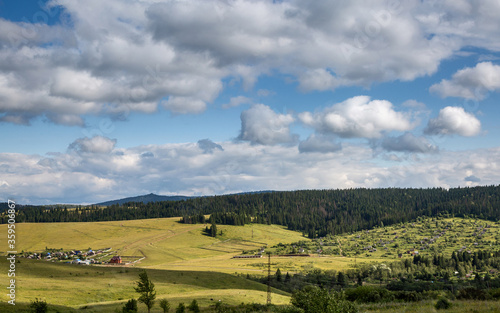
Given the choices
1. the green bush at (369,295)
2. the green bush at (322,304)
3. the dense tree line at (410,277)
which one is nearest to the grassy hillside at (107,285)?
the green bush at (369,295)

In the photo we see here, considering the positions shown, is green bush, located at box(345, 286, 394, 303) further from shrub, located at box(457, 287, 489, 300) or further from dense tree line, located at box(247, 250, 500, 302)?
dense tree line, located at box(247, 250, 500, 302)

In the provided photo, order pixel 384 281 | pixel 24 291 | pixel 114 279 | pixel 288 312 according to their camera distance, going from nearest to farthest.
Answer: pixel 288 312
pixel 24 291
pixel 114 279
pixel 384 281

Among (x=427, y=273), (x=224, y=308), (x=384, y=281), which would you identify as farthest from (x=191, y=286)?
(x=427, y=273)

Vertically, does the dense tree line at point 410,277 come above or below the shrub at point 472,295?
below

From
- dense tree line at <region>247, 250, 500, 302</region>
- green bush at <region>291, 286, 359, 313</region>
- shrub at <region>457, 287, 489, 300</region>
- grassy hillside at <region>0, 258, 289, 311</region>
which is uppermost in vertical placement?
green bush at <region>291, 286, 359, 313</region>

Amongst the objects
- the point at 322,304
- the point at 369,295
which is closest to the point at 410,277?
the point at 369,295

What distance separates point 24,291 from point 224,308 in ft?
116

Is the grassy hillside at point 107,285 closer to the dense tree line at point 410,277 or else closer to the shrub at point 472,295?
the dense tree line at point 410,277

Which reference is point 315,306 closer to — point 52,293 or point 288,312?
point 288,312

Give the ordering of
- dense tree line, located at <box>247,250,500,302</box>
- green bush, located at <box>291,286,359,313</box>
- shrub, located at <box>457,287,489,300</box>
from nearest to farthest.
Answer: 1. green bush, located at <box>291,286,359,313</box>
2. shrub, located at <box>457,287,489,300</box>
3. dense tree line, located at <box>247,250,500,302</box>

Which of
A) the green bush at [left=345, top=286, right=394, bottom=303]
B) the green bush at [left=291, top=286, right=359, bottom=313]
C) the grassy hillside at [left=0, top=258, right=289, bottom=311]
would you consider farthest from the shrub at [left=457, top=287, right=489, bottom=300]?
the grassy hillside at [left=0, top=258, right=289, bottom=311]

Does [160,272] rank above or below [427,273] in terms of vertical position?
above

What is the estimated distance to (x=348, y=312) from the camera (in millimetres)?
31406

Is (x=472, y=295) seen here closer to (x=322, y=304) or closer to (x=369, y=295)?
(x=369, y=295)
